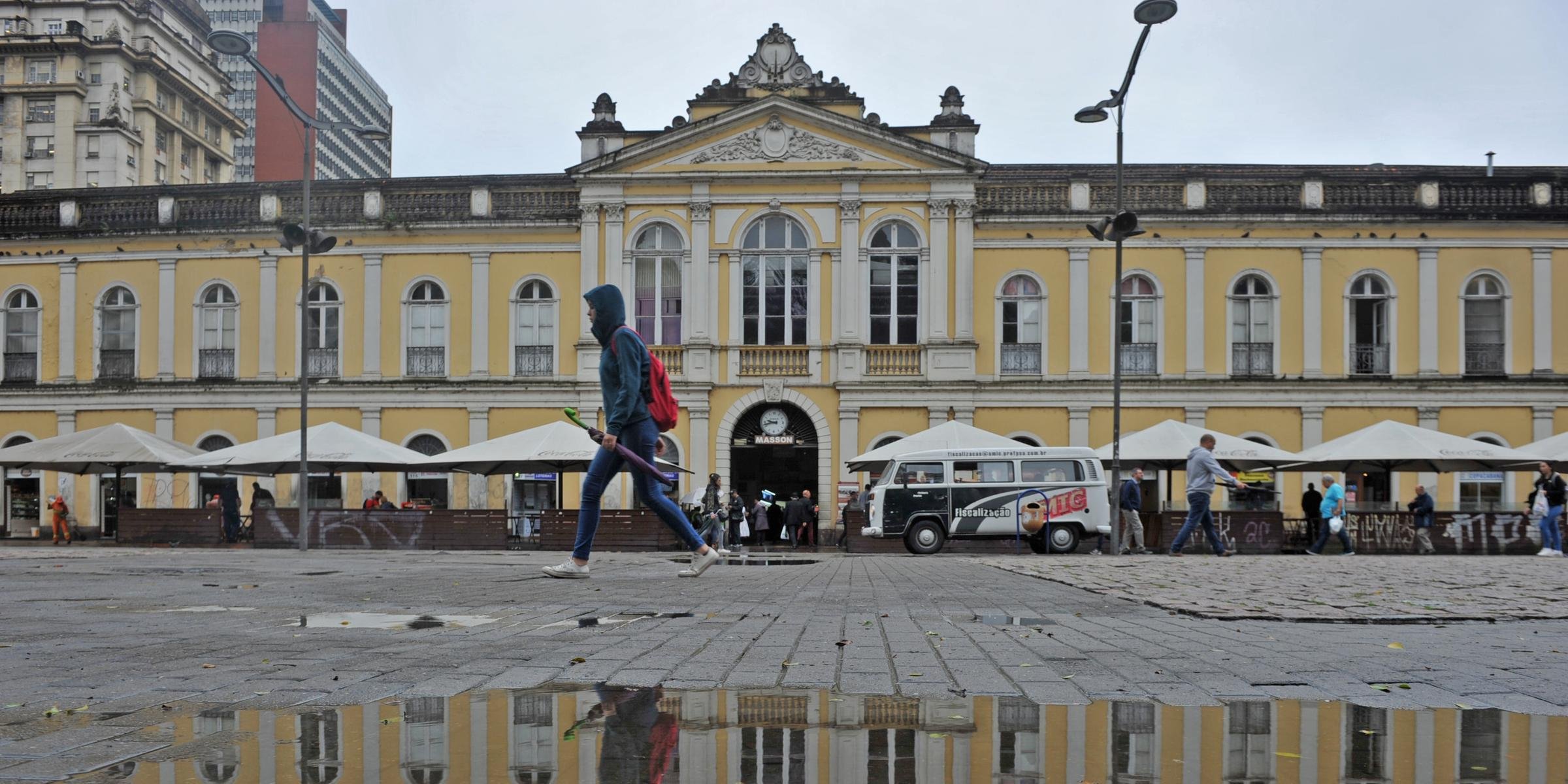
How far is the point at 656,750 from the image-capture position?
3.52 meters

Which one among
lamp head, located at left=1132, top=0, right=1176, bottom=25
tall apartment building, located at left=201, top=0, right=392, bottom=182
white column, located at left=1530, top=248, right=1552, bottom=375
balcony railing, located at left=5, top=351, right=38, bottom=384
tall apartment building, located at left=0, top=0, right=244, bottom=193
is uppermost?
tall apartment building, located at left=201, top=0, right=392, bottom=182

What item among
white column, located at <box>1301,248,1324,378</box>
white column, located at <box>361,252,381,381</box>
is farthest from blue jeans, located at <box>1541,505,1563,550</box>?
white column, located at <box>361,252,381,381</box>

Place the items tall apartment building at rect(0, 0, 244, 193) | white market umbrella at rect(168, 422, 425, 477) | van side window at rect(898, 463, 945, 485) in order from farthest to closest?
tall apartment building at rect(0, 0, 244, 193)
white market umbrella at rect(168, 422, 425, 477)
van side window at rect(898, 463, 945, 485)

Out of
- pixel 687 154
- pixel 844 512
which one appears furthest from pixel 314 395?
pixel 844 512

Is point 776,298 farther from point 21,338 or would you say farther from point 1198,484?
point 21,338

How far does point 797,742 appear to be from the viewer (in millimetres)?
3668

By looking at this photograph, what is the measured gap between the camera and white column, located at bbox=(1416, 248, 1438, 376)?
117 feet

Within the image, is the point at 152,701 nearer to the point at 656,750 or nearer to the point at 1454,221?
the point at 656,750

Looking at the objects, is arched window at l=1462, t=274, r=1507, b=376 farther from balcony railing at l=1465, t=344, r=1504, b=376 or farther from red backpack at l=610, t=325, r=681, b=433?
red backpack at l=610, t=325, r=681, b=433

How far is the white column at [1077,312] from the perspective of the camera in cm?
3584

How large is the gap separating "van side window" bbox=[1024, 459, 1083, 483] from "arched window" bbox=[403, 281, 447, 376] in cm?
1821

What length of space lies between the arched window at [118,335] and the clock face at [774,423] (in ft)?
57.7

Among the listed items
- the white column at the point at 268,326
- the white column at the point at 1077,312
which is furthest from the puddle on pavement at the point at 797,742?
the white column at the point at 268,326

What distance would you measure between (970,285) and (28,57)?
7275cm
